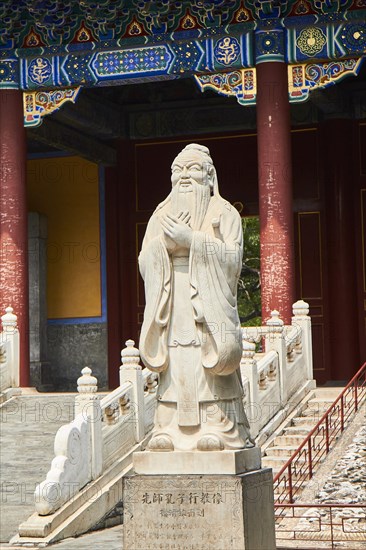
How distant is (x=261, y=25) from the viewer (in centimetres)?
1903

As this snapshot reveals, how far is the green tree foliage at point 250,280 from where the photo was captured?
1242 inches

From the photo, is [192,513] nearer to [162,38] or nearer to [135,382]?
[135,382]

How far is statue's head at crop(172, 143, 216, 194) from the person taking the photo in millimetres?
10086

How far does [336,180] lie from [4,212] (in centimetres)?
666

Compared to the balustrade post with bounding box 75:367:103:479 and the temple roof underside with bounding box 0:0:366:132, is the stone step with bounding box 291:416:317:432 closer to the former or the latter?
the balustrade post with bounding box 75:367:103:479

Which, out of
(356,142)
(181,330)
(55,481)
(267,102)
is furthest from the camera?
(356,142)

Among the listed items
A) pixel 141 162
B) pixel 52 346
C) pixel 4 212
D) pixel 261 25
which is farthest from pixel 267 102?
pixel 52 346

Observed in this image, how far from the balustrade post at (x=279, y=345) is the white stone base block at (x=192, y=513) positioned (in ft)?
23.1

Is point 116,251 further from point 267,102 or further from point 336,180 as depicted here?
point 267,102

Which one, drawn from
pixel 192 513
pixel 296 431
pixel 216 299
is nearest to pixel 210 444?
pixel 192 513

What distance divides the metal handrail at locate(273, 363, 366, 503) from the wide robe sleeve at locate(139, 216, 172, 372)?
11.8 feet

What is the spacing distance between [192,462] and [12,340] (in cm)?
Answer: 960

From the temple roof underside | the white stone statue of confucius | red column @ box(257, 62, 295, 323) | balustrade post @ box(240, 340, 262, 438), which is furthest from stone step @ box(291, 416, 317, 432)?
the white stone statue of confucius

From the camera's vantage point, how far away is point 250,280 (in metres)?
31.9
